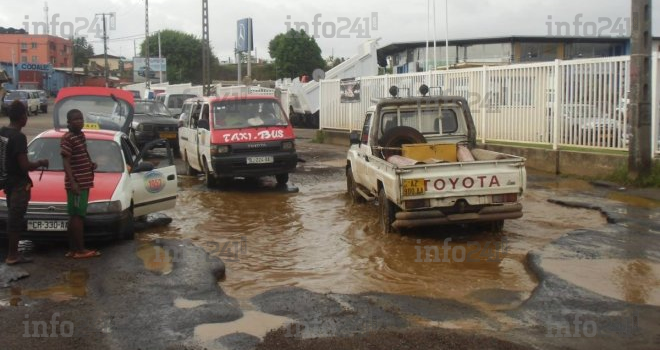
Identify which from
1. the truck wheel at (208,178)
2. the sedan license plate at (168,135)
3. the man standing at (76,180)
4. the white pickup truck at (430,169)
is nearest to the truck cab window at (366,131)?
the white pickup truck at (430,169)

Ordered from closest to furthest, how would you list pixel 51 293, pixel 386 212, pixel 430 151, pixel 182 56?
1. pixel 51 293
2. pixel 386 212
3. pixel 430 151
4. pixel 182 56

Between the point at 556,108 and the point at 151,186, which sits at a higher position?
the point at 556,108


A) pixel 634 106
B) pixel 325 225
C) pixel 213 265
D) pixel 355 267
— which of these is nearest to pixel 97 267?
pixel 213 265

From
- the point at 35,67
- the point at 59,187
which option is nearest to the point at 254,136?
the point at 59,187

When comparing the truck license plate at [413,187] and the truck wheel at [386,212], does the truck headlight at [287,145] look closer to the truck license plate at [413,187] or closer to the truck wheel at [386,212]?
the truck wheel at [386,212]

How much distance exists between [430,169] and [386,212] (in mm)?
990

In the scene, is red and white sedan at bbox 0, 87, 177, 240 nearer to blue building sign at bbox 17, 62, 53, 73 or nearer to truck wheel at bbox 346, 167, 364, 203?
truck wheel at bbox 346, 167, 364, 203

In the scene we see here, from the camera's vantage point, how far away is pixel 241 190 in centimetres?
1371

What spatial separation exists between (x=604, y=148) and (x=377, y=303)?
9.01m

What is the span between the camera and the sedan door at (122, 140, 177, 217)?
888 cm

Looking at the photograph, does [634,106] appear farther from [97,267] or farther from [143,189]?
[97,267]

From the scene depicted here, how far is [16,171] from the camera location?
23.0ft

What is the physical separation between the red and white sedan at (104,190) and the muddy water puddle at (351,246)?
0.75 meters

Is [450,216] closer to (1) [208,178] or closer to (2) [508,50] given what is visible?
(1) [208,178]
